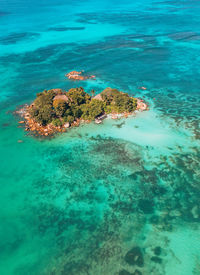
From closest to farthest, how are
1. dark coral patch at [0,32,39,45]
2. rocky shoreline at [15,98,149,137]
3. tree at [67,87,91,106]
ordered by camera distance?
rocky shoreline at [15,98,149,137], tree at [67,87,91,106], dark coral patch at [0,32,39,45]

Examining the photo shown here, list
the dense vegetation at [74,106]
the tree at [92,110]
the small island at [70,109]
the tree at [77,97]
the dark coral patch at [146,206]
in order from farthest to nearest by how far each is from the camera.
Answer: the tree at [77,97]
the tree at [92,110]
the dense vegetation at [74,106]
the small island at [70,109]
the dark coral patch at [146,206]

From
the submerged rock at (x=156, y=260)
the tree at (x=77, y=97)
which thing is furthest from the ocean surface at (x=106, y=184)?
the tree at (x=77, y=97)

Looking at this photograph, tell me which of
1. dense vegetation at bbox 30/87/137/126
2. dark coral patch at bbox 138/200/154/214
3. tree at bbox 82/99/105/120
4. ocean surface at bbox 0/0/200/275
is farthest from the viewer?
tree at bbox 82/99/105/120

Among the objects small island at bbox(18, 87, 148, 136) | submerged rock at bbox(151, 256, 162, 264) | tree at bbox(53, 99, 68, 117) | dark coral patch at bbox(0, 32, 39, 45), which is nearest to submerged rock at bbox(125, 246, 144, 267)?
submerged rock at bbox(151, 256, 162, 264)

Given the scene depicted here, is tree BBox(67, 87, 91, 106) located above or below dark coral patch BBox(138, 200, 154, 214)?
above

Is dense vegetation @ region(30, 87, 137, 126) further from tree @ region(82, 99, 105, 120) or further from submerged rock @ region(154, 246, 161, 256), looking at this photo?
submerged rock @ region(154, 246, 161, 256)

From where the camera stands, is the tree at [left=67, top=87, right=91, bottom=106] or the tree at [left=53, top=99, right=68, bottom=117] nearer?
the tree at [left=53, top=99, right=68, bottom=117]

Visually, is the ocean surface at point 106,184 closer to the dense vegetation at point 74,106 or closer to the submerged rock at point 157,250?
the submerged rock at point 157,250
